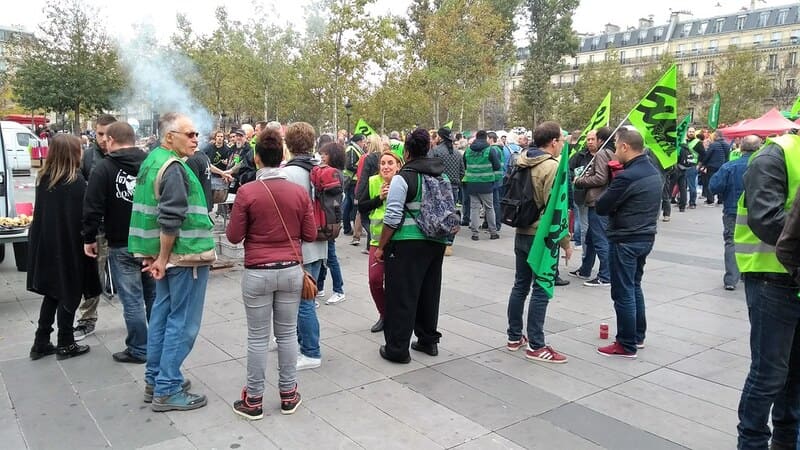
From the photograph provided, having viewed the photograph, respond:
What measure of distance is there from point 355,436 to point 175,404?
1285 millimetres

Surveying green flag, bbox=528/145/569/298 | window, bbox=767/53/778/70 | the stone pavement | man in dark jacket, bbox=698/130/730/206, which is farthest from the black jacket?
window, bbox=767/53/778/70

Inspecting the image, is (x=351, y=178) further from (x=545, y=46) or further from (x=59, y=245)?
(x=545, y=46)

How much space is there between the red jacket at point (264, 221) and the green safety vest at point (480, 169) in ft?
24.9

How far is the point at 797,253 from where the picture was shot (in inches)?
103

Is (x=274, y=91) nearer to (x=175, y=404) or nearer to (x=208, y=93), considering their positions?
(x=208, y=93)

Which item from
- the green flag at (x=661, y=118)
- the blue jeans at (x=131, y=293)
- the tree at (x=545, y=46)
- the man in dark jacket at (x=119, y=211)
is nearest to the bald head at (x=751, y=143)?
the green flag at (x=661, y=118)

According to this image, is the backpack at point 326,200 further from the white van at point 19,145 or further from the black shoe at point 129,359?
the white van at point 19,145

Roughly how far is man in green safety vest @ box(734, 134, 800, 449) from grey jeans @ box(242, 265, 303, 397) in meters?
2.64

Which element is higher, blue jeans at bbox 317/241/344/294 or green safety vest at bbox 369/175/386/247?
green safety vest at bbox 369/175/386/247

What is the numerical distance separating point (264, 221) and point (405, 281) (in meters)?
1.50

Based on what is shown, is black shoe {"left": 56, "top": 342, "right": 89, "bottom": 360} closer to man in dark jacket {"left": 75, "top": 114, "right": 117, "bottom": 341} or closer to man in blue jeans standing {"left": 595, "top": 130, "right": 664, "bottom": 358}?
man in dark jacket {"left": 75, "top": 114, "right": 117, "bottom": 341}

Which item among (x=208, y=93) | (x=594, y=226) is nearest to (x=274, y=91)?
(x=208, y=93)

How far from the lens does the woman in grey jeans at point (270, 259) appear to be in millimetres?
3723

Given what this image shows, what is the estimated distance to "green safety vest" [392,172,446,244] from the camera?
4734 mm
